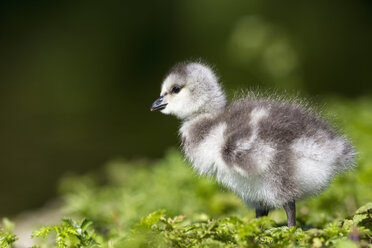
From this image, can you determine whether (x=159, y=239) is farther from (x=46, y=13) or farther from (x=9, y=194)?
(x=46, y=13)

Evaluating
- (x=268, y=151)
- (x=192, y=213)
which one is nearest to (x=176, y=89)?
(x=268, y=151)

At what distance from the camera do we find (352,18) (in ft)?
52.5

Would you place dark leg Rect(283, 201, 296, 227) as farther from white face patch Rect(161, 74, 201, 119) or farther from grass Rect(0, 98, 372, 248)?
white face patch Rect(161, 74, 201, 119)

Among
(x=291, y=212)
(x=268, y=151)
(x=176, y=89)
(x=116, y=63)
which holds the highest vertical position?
(x=116, y=63)

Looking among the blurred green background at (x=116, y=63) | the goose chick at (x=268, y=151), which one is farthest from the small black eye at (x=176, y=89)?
the blurred green background at (x=116, y=63)

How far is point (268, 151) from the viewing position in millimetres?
3086

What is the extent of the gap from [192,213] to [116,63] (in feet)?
34.4

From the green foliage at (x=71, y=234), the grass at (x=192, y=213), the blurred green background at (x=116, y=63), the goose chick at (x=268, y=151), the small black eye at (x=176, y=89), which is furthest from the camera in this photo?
the blurred green background at (x=116, y=63)

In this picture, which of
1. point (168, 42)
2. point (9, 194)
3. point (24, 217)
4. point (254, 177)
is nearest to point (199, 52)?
point (168, 42)

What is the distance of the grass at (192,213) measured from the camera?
264 cm

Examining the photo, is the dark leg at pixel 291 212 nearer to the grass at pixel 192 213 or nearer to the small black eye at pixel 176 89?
the grass at pixel 192 213

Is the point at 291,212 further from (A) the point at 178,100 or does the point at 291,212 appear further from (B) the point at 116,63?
(B) the point at 116,63

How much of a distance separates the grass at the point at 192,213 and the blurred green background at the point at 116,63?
2.86 metres

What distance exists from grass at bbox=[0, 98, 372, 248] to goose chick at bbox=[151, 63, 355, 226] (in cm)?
19
